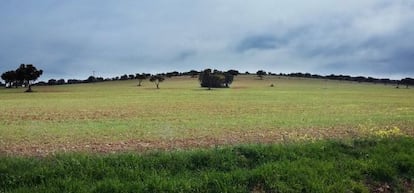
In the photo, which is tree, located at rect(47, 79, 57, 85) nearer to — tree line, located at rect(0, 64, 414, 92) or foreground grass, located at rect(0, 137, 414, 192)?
tree line, located at rect(0, 64, 414, 92)

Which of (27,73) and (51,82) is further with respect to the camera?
(51,82)

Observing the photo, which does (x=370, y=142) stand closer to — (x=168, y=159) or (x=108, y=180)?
(x=168, y=159)

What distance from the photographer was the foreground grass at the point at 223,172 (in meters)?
9.24

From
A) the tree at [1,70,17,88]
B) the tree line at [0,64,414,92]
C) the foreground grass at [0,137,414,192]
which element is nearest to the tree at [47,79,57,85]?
the tree line at [0,64,414,92]

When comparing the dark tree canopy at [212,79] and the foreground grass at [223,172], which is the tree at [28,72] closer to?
the dark tree canopy at [212,79]

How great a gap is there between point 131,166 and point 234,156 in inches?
96.7

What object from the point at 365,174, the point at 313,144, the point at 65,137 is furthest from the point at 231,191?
the point at 65,137

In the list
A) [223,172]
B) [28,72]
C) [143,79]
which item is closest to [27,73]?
[28,72]

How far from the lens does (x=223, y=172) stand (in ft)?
33.4

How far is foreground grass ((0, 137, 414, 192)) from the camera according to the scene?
924 cm

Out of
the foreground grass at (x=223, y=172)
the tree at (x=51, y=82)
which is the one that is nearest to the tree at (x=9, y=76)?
the tree at (x=51, y=82)

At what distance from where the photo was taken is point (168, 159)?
35.4 feet

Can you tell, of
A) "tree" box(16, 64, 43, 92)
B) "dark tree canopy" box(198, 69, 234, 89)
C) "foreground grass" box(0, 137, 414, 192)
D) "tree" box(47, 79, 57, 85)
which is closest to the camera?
"foreground grass" box(0, 137, 414, 192)

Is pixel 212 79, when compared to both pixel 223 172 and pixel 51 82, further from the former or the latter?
pixel 223 172
